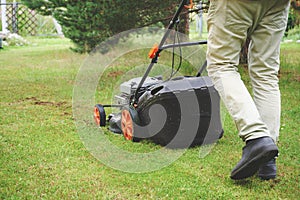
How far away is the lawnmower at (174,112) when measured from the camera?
2771 mm

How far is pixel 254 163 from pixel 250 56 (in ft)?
1.89

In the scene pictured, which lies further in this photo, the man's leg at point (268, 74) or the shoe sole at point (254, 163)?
the man's leg at point (268, 74)

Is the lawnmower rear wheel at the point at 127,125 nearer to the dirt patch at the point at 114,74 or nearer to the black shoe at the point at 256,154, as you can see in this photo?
the black shoe at the point at 256,154

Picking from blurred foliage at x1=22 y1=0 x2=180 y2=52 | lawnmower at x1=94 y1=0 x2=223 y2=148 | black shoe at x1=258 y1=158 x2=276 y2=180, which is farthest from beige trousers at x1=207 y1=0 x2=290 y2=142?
blurred foliage at x1=22 y1=0 x2=180 y2=52

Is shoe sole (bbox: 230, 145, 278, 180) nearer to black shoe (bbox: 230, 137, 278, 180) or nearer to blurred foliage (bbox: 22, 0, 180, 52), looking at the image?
black shoe (bbox: 230, 137, 278, 180)

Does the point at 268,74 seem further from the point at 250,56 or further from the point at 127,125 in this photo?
the point at 127,125

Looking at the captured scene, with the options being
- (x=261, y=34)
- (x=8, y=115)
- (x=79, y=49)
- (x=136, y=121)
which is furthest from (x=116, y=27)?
(x=261, y=34)

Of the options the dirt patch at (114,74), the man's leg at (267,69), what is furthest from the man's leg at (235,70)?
the dirt patch at (114,74)

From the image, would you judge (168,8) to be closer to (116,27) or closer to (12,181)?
(116,27)

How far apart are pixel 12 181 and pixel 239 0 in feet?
4.50

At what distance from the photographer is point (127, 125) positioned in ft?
10.1

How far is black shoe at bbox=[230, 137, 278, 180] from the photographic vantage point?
2078mm

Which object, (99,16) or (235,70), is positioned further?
(99,16)

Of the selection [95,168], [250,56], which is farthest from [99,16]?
[250,56]
